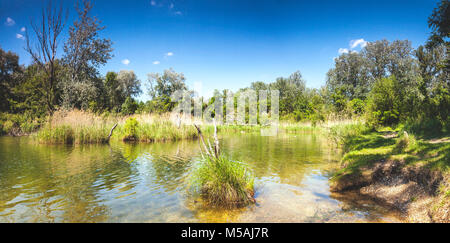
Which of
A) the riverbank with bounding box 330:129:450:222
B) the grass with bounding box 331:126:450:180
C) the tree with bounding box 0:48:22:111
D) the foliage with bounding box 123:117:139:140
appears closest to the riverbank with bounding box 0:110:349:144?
the foliage with bounding box 123:117:139:140

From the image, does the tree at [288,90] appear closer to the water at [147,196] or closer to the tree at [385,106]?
the tree at [385,106]

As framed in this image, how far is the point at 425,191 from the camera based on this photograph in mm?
3547

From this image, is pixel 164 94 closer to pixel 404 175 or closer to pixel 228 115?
pixel 228 115

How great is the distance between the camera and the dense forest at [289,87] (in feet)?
39.1

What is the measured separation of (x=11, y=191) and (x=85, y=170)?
1853mm

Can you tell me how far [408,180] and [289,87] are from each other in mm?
48265

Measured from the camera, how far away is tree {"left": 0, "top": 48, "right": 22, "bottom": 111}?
2436cm

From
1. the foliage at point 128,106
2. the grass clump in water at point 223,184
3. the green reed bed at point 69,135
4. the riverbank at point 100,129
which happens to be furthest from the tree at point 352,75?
the grass clump in water at point 223,184

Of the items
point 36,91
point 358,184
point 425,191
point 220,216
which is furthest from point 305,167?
point 36,91

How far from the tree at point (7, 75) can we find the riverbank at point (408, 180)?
104 feet

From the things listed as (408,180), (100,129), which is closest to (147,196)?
(408,180)

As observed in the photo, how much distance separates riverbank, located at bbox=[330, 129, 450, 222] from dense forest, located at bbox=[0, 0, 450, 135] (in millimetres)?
4010

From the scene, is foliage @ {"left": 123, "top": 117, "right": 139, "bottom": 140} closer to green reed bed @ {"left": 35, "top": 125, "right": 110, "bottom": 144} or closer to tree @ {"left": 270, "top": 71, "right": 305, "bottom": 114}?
green reed bed @ {"left": 35, "top": 125, "right": 110, "bottom": 144}
